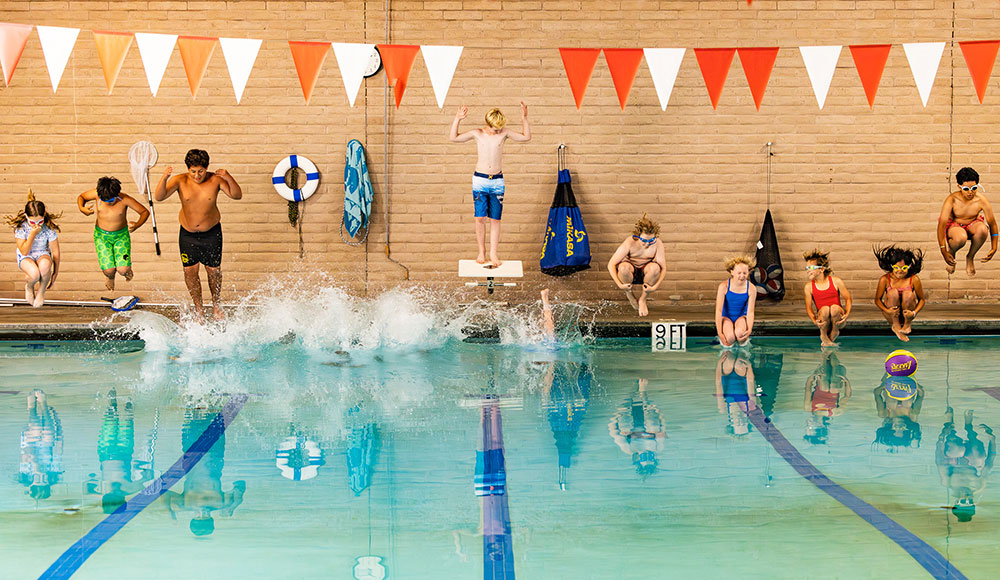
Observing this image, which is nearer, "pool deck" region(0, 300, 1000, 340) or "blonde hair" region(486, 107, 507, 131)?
"pool deck" region(0, 300, 1000, 340)

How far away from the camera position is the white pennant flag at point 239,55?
8.59 m

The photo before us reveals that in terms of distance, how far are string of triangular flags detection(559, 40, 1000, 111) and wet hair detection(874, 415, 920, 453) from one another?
3.58 metres

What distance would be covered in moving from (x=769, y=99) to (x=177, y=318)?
22.5 ft

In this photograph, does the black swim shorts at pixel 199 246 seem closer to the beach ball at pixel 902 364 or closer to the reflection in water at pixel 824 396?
the reflection in water at pixel 824 396

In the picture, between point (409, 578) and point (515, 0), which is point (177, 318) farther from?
point (409, 578)

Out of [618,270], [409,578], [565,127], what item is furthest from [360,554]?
[565,127]

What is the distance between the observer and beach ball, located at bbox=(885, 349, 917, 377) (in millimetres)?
7133

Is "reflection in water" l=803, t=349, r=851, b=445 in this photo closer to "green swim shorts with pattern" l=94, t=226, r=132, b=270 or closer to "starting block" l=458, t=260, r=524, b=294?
"starting block" l=458, t=260, r=524, b=294

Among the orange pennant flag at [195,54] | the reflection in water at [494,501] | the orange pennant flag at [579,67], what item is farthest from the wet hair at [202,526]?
the orange pennant flag at [579,67]

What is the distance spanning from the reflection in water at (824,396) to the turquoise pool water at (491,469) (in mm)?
29

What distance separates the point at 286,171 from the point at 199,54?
2205 millimetres

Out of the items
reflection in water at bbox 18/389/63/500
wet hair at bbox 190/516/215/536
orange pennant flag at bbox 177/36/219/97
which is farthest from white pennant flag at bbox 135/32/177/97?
wet hair at bbox 190/516/215/536

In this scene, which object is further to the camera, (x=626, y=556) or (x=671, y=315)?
(x=671, y=315)

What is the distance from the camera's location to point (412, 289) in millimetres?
10539
